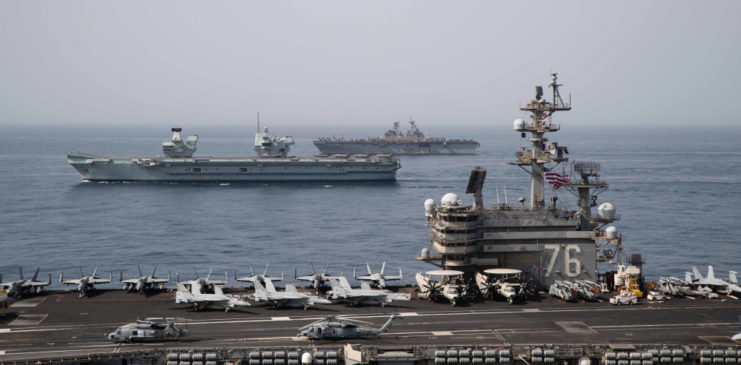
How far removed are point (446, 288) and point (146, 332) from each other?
15044 mm

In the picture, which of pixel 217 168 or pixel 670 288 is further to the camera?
pixel 217 168

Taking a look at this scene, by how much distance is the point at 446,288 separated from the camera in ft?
124

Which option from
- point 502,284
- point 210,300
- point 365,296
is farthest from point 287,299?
point 502,284

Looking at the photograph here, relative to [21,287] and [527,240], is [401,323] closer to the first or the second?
[527,240]

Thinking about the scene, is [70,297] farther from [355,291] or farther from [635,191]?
[635,191]

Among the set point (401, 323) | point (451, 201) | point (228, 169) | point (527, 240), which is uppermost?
point (451, 201)

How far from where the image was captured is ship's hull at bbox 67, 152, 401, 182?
121 meters

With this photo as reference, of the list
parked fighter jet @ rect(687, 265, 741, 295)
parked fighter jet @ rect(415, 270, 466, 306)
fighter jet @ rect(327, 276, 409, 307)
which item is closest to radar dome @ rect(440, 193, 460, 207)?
parked fighter jet @ rect(415, 270, 466, 306)

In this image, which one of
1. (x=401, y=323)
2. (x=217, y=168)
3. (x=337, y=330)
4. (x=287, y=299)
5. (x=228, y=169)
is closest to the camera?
(x=337, y=330)

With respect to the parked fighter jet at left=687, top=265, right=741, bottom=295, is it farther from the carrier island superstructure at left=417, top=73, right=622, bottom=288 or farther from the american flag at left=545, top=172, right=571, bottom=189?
the american flag at left=545, top=172, right=571, bottom=189

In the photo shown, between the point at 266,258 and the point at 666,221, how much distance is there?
46.5 m

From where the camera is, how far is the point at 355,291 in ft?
126

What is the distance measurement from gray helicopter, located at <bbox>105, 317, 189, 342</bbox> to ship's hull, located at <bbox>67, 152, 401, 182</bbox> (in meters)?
91.2

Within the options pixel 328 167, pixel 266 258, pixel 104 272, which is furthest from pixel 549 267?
pixel 328 167
